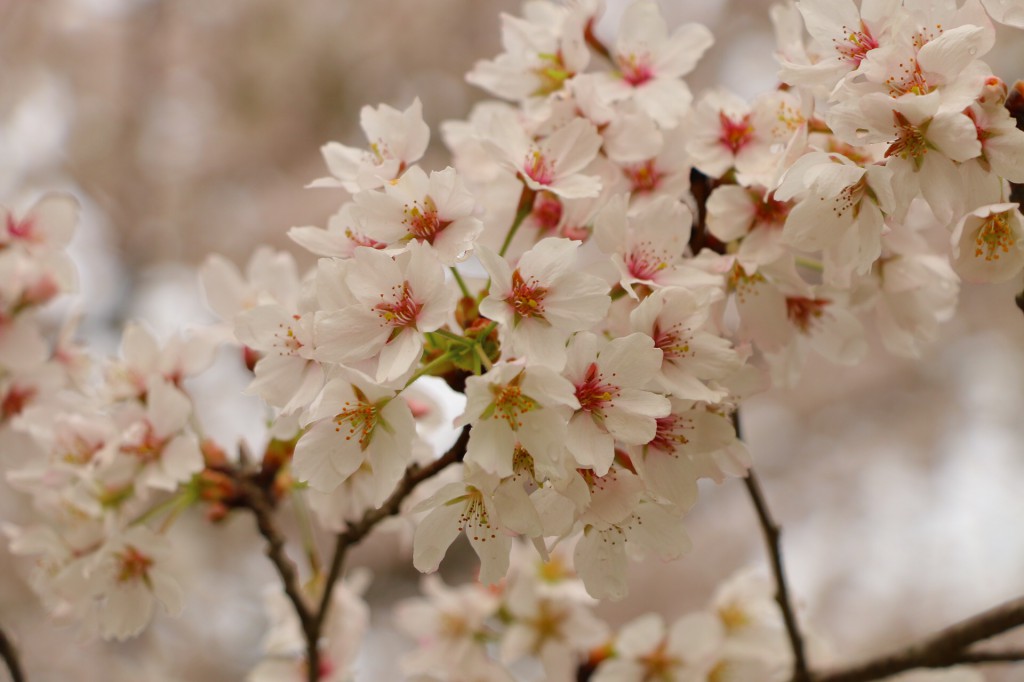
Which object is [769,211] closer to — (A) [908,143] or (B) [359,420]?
(A) [908,143]

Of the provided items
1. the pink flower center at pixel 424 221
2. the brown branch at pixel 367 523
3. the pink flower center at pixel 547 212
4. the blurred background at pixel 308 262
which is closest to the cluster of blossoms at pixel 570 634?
the brown branch at pixel 367 523

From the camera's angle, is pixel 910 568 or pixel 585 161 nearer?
pixel 585 161

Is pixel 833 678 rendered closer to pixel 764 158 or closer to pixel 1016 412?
pixel 764 158

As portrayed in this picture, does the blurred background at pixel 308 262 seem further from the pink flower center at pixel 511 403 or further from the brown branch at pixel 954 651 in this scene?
the pink flower center at pixel 511 403

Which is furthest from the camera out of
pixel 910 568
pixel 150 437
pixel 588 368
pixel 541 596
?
pixel 910 568

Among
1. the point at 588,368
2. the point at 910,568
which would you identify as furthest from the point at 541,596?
the point at 910,568

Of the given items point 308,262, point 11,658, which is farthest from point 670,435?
point 308,262
